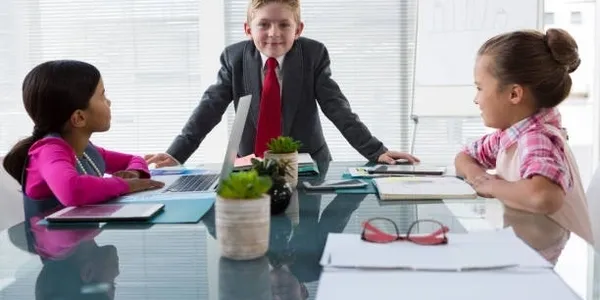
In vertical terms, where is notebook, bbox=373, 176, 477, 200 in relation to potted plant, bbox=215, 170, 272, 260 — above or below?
below

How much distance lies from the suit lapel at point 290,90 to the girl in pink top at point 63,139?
727mm

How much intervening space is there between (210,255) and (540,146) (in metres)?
0.78

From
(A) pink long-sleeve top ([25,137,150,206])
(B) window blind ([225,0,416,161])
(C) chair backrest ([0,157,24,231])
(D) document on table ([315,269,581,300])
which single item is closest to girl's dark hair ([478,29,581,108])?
A: (D) document on table ([315,269,581,300])

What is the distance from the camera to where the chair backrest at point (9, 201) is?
1.62 m

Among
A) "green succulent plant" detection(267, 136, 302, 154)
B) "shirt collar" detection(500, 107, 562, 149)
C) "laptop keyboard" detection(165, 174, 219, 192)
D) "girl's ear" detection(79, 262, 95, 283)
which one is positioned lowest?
"laptop keyboard" detection(165, 174, 219, 192)

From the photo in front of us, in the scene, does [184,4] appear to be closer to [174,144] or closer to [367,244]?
[174,144]

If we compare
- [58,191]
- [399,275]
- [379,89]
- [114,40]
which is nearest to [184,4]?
[114,40]

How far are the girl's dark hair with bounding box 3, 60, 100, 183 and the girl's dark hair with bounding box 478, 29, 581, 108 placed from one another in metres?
1.06

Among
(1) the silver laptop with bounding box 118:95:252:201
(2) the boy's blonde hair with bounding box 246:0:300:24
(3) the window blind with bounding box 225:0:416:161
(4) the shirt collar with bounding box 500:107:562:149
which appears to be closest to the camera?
(1) the silver laptop with bounding box 118:95:252:201

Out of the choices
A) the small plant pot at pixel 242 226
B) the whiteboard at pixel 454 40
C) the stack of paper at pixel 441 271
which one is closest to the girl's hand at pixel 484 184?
the stack of paper at pixel 441 271

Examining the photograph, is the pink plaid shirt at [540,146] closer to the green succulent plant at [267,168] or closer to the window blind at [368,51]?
the green succulent plant at [267,168]

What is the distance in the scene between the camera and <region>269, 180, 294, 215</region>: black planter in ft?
3.89

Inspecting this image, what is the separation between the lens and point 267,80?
2211 mm

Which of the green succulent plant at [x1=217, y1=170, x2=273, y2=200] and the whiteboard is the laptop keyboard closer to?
the green succulent plant at [x1=217, y1=170, x2=273, y2=200]
